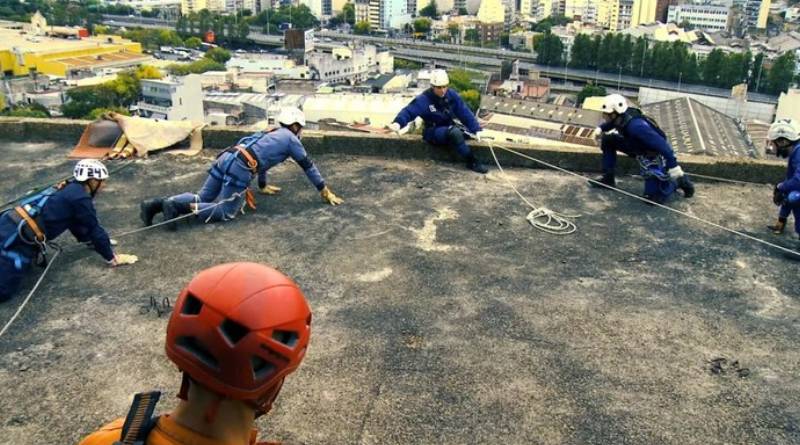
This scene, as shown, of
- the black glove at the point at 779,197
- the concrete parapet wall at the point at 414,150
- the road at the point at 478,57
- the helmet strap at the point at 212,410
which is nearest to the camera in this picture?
the helmet strap at the point at 212,410

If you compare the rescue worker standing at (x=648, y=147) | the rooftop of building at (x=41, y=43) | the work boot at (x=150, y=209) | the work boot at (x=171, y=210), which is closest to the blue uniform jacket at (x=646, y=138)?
the rescue worker standing at (x=648, y=147)

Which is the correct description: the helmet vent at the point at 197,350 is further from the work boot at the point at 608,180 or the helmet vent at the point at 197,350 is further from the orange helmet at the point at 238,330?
the work boot at the point at 608,180

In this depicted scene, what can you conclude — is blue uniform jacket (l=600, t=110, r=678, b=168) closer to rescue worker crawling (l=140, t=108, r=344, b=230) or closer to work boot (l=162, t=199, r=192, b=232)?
rescue worker crawling (l=140, t=108, r=344, b=230)

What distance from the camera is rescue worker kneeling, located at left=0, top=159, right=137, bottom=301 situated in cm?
533

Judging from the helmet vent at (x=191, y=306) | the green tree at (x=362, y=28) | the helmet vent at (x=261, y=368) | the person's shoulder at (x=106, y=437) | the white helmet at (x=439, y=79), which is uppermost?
the green tree at (x=362, y=28)

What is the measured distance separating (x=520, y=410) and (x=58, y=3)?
442 feet

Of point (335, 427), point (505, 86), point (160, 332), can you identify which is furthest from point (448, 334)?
point (505, 86)

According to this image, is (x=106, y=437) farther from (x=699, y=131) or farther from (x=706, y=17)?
(x=706, y=17)

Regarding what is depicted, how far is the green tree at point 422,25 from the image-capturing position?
11138 centimetres

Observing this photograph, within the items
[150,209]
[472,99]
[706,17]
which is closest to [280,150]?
[150,209]

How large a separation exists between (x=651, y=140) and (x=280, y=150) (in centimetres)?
383

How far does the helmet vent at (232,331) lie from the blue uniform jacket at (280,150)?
16.2ft

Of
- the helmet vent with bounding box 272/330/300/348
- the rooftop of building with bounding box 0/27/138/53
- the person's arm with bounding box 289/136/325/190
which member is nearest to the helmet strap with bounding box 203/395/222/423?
the helmet vent with bounding box 272/330/300/348

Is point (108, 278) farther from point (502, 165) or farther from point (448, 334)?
point (502, 165)
